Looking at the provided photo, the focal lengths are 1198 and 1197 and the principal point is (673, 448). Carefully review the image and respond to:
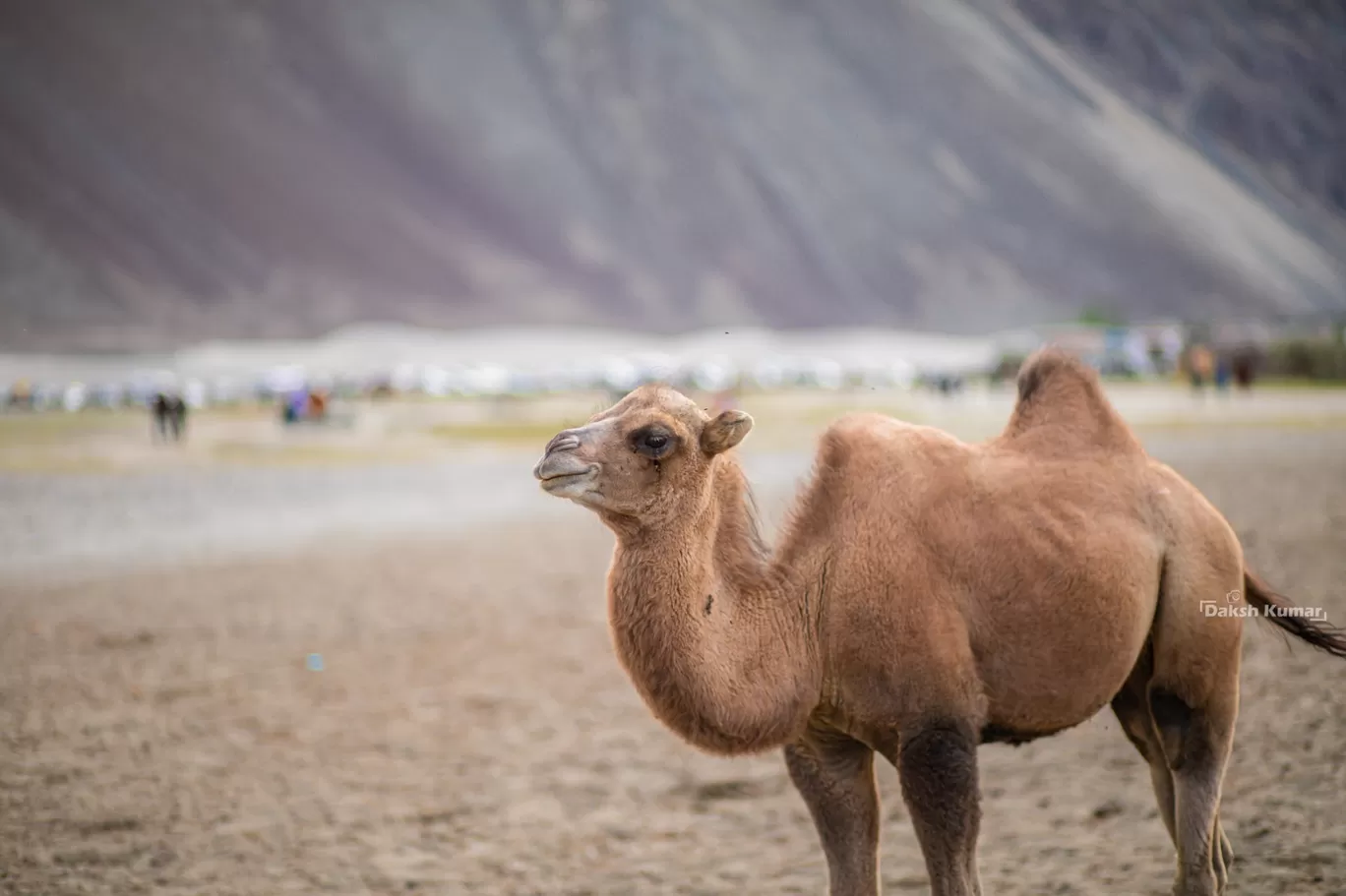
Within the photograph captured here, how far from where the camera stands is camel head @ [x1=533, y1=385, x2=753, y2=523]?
365cm

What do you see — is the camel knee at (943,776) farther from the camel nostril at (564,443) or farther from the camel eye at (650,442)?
the camel nostril at (564,443)

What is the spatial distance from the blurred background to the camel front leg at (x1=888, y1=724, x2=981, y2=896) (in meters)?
1.82

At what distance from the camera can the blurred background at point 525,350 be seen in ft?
22.0

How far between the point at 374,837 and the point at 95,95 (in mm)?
122850

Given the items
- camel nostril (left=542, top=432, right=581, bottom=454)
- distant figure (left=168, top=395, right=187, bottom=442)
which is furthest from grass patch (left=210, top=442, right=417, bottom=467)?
camel nostril (left=542, top=432, right=581, bottom=454)

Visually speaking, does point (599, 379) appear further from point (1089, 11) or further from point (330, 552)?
point (330, 552)

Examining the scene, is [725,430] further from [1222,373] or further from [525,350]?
[525,350]

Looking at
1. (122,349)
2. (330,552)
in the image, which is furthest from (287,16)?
(330,552)

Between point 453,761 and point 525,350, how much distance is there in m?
91.2

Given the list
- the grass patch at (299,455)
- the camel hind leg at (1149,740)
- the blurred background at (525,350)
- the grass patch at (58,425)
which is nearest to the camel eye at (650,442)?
the camel hind leg at (1149,740)

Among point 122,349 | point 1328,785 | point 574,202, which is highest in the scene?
point 574,202

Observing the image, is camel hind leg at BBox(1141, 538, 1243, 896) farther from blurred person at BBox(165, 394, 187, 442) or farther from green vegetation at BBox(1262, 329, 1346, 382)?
green vegetation at BBox(1262, 329, 1346, 382)

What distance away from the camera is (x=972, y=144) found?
108 metres

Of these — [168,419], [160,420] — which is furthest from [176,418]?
[160,420]
